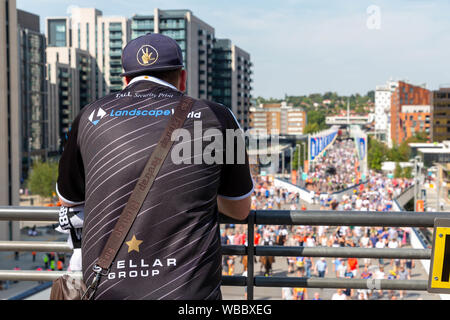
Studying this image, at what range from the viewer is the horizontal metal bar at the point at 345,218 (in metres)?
2.96

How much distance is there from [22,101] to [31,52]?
7.17 m

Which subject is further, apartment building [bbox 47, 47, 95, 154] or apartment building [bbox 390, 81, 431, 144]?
apartment building [bbox 390, 81, 431, 144]

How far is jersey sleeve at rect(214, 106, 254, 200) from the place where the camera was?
233cm

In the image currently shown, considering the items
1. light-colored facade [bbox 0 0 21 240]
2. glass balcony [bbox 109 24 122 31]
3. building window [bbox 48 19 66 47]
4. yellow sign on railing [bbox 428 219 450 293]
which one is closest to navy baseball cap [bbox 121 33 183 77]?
yellow sign on railing [bbox 428 219 450 293]

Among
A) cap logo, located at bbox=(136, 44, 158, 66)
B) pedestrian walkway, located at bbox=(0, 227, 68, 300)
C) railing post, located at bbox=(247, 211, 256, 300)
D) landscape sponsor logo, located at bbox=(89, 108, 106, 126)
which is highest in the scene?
cap logo, located at bbox=(136, 44, 158, 66)

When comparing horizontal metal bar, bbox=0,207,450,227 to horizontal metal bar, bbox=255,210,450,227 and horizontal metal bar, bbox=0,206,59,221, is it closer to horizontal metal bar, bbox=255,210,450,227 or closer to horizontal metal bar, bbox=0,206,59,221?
horizontal metal bar, bbox=255,210,450,227

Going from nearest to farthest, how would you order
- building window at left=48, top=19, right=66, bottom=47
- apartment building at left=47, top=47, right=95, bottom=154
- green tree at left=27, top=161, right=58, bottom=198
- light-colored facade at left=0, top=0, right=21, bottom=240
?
light-colored facade at left=0, top=0, right=21, bottom=240
green tree at left=27, top=161, right=58, bottom=198
apartment building at left=47, top=47, right=95, bottom=154
building window at left=48, top=19, right=66, bottom=47

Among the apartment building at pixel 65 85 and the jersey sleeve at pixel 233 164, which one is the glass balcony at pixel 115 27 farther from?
the jersey sleeve at pixel 233 164

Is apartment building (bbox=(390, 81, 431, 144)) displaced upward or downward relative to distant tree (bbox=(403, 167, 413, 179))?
upward

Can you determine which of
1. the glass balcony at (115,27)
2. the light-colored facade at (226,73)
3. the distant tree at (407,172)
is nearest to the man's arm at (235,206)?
the distant tree at (407,172)

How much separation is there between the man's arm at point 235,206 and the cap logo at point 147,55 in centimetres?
65

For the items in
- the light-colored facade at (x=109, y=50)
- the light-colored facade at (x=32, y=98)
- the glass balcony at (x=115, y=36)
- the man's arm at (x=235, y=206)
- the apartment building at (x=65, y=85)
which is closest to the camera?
the man's arm at (x=235, y=206)

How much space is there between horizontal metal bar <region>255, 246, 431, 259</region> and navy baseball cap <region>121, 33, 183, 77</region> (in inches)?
46.0

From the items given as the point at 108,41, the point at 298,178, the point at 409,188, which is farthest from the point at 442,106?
the point at 108,41
